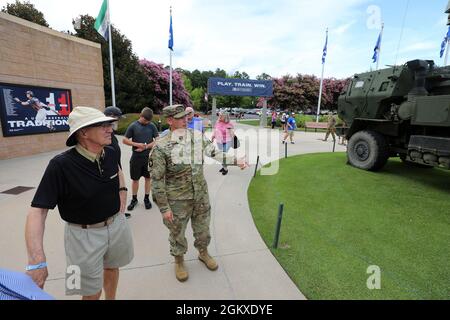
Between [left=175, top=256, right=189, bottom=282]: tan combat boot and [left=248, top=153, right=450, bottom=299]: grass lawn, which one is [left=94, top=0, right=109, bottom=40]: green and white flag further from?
[left=175, top=256, right=189, bottom=282]: tan combat boot

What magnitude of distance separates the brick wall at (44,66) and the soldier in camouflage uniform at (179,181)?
27.5ft

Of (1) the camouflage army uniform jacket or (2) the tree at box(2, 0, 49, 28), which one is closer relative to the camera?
(1) the camouflage army uniform jacket

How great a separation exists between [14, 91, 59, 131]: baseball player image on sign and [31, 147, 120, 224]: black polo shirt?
8.89m

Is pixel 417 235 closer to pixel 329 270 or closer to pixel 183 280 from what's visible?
pixel 329 270

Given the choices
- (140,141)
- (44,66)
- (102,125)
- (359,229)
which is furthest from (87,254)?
(44,66)

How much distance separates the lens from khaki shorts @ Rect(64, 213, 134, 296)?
1.88 m

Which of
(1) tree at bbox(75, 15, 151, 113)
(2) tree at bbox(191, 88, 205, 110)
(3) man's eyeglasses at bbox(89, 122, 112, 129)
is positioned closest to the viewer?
(3) man's eyeglasses at bbox(89, 122, 112, 129)

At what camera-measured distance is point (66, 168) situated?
1.75 m

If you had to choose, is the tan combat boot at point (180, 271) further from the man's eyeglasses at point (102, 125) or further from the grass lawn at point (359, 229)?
the man's eyeglasses at point (102, 125)

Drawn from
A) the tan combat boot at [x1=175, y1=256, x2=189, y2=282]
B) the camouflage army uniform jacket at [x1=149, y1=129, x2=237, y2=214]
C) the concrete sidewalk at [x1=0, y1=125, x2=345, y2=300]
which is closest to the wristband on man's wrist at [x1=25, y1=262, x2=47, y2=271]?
the camouflage army uniform jacket at [x1=149, y1=129, x2=237, y2=214]

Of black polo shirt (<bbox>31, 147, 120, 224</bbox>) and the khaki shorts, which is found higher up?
black polo shirt (<bbox>31, 147, 120, 224</bbox>)

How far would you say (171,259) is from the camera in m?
3.22

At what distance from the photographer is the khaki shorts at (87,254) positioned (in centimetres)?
188
